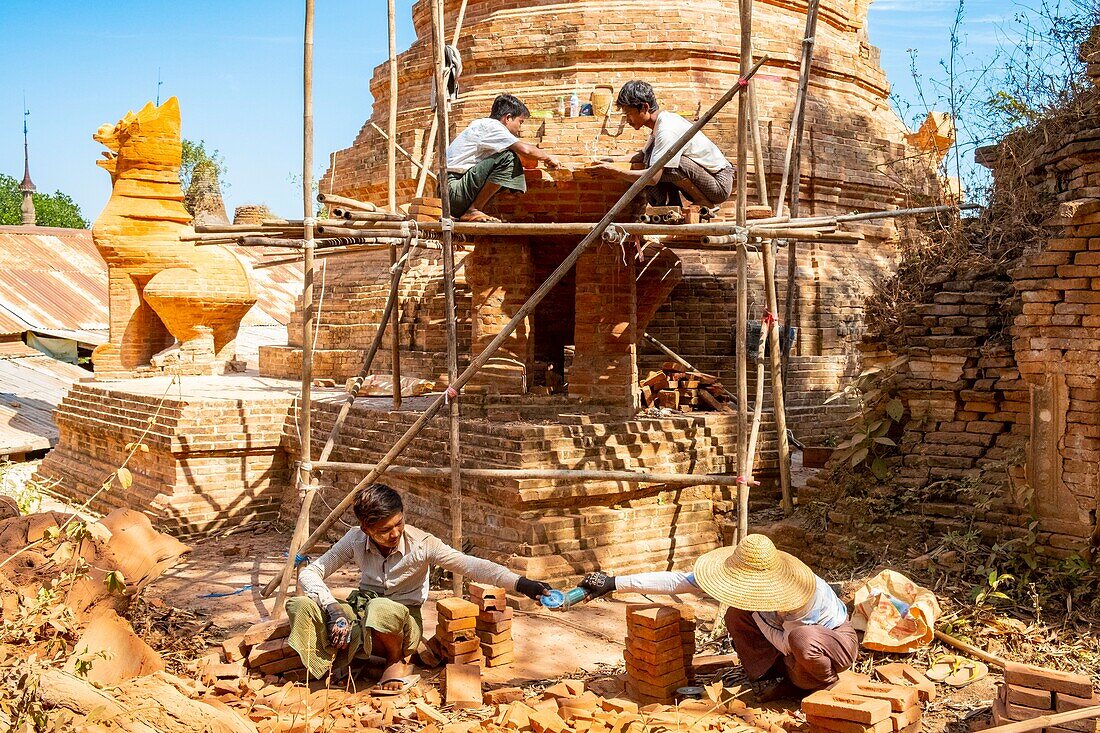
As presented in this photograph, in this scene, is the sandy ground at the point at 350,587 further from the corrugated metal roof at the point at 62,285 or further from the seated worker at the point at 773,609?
the corrugated metal roof at the point at 62,285

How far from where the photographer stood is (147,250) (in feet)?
50.2

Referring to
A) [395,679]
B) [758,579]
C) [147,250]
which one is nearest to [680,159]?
[758,579]

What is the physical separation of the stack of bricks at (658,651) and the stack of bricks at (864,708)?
0.74 metres

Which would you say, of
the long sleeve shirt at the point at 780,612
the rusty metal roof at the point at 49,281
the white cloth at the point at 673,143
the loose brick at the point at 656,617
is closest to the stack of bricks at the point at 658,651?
the loose brick at the point at 656,617

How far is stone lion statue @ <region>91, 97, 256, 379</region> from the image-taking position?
14.3 meters

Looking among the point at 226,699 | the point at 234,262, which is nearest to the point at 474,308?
the point at 226,699

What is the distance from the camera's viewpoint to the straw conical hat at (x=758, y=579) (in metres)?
4.35

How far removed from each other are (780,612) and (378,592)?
209 centimetres

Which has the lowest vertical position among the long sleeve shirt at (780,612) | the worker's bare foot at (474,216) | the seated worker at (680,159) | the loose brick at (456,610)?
the loose brick at (456,610)

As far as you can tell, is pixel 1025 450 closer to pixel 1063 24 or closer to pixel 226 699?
pixel 1063 24

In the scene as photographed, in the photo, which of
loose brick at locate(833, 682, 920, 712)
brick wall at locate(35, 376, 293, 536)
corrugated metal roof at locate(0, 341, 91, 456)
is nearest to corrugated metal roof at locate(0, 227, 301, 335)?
corrugated metal roof at locate(0, 341, 91, 456)

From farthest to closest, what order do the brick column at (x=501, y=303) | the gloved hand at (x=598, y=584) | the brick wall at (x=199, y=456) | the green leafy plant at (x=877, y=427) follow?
1. the brick wall at (x=199, y=456)
2. the brick column at (x=501, y=303)
3. the green leafy plant at (x=877, y=427)
4. the gloved hand at (x=598, y=584)

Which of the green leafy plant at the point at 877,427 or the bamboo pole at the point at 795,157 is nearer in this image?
the green leafy plant at the point at 877,427

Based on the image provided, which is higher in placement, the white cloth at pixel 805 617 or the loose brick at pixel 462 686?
the white cloth at pixel 805 617
